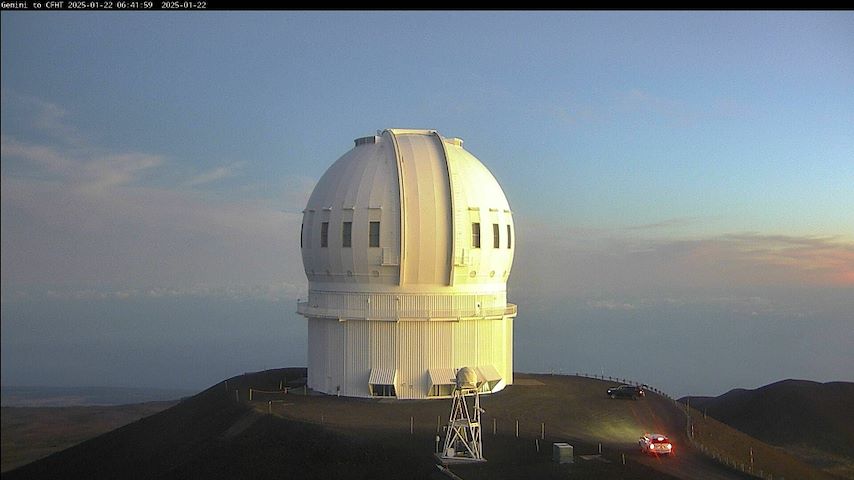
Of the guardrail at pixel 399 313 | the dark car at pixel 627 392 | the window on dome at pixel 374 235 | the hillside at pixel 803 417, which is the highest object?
the window on dome at pixel 374 235

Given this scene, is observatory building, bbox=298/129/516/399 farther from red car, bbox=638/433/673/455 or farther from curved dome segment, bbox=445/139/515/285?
red car, bbox=638/433/673/455

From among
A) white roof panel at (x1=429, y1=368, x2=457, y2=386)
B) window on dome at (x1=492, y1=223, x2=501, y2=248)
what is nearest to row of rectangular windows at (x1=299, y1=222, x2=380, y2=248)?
window on dome at (x1=492, y1=223, x2=501, y2=248)

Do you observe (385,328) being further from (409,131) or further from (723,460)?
(723,460)

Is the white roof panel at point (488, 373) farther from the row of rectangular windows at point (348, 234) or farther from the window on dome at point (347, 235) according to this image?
the window on dome at point (347, 235)

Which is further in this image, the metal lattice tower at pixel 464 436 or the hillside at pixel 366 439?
the metal lattice tower at pixel 464 436

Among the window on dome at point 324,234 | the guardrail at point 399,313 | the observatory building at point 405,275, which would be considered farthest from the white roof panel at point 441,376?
the window on dome at point 324,234
